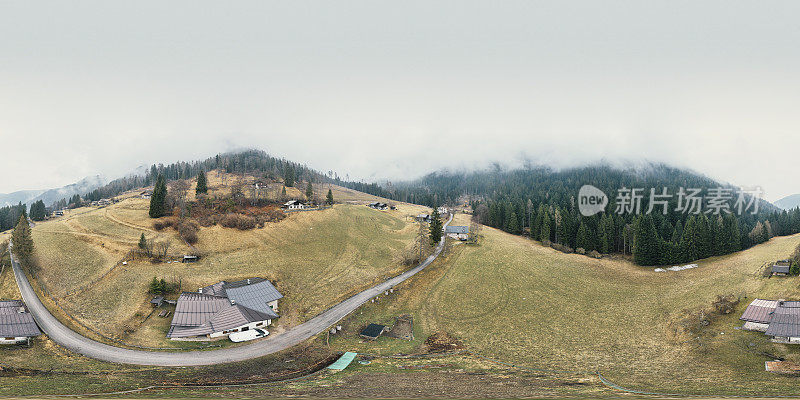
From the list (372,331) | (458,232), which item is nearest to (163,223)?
(372,331)

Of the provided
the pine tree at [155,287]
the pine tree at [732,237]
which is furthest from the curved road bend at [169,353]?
the pine tree at [732,237]

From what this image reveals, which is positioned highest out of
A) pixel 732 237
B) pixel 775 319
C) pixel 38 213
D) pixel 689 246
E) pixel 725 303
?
pixel 38 213

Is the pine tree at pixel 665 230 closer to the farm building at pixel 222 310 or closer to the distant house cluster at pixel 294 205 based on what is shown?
the distant house cluster at pixel 294 205

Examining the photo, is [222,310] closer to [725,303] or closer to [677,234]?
[725,303]

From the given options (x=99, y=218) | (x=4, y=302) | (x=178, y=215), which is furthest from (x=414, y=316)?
(x=99, y=218)

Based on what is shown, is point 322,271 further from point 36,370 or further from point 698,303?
point 698,303

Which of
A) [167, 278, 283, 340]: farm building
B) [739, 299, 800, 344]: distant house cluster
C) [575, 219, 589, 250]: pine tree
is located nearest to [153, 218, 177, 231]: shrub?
[167, 278, 283, 340]: farm building

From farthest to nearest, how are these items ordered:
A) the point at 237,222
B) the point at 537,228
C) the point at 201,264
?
the point at 537,228 < the point at 237,222 < the point at 201,264
